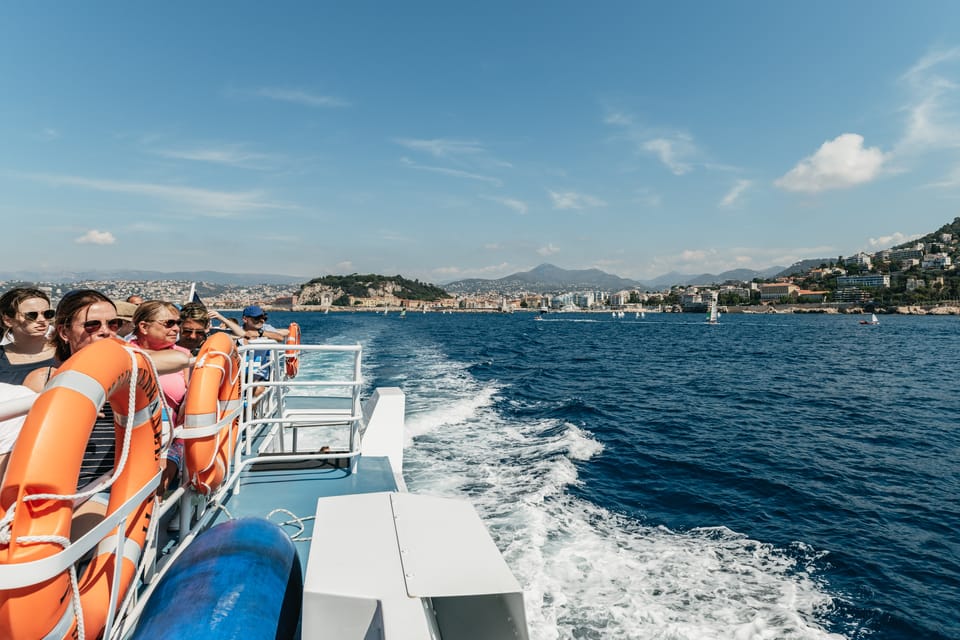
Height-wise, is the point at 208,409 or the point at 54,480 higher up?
the point at 54,480

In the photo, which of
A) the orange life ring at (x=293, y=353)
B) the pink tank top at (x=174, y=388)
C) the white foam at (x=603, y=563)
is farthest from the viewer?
the orange life ring at (x=293, y=353)

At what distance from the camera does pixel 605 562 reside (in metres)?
5.67

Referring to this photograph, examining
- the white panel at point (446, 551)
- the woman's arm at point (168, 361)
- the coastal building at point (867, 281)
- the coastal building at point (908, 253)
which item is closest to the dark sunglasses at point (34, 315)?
the woman's arm at point (168, 361)

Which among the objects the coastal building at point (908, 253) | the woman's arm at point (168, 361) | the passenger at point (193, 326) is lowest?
the woman's arm at point (168, 361)

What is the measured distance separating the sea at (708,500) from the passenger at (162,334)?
3721 millimetres

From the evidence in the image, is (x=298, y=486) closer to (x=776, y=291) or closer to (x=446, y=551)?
(x=446, y=551)

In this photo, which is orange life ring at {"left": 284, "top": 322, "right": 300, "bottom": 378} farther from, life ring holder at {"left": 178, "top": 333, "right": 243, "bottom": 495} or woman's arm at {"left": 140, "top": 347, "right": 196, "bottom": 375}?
woman's arm at {"left": 140, "top": 347, "right": 196, "bottom": 375}

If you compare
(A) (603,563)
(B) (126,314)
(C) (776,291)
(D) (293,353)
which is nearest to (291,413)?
(D) (293,353)

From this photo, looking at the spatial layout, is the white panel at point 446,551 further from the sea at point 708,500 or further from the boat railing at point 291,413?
the sea at point 708,500

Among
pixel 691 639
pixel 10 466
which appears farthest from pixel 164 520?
pixel 691 639

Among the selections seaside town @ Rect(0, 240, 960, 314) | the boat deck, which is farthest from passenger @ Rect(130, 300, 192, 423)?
seaside town @ Rect(0, 240, 960, 314)

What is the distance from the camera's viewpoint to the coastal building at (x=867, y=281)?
141m

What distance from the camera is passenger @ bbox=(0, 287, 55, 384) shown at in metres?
3.04

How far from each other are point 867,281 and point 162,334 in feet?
614
